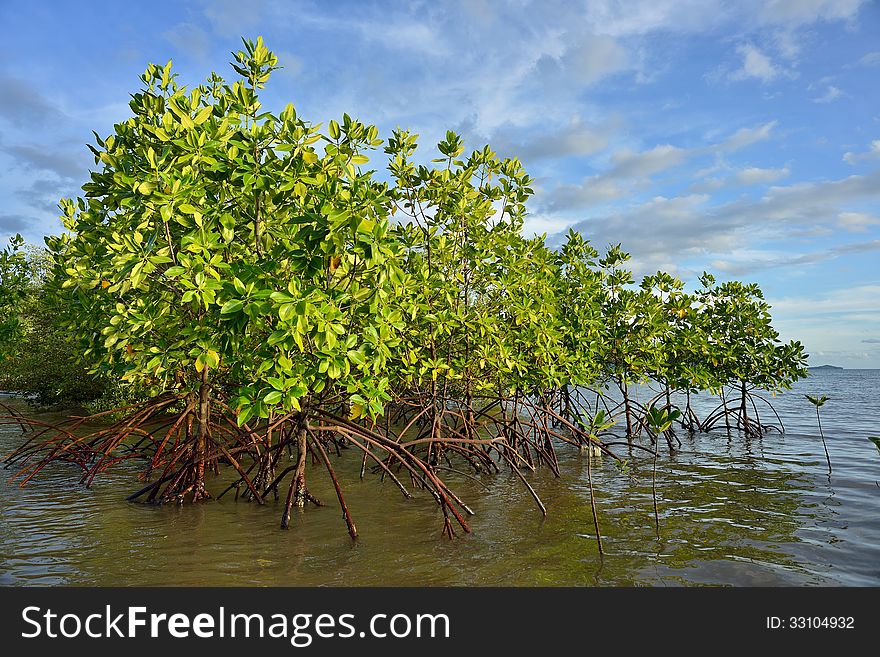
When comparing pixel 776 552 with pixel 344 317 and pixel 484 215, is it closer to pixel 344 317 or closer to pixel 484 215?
pixel 344 317

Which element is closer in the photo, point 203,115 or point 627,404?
point 203,115

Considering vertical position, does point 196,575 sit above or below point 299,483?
below

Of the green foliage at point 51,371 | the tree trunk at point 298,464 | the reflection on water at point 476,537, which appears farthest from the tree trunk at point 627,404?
the green foliage at point 51,371

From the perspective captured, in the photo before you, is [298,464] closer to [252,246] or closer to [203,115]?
[252,246]

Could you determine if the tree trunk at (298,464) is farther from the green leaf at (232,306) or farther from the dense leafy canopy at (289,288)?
the green leaf at (232,306)

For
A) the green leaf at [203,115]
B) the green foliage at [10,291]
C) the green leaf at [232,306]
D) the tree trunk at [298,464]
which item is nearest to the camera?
the green leaf at [232,306]

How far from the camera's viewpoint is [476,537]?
7.25 meters

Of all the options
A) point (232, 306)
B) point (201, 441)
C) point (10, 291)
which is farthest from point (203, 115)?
point (10, 291)

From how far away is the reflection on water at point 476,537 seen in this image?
6020mm

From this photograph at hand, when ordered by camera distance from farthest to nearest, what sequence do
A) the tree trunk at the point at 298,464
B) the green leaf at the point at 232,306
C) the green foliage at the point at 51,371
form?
the green foliage at the point at 51,371 → the tree trunk at the point at 298,464 → the green leaf at the point at 232,306

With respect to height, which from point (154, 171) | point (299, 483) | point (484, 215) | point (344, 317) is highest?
point (484, 215)

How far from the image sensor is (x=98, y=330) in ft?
28.0
